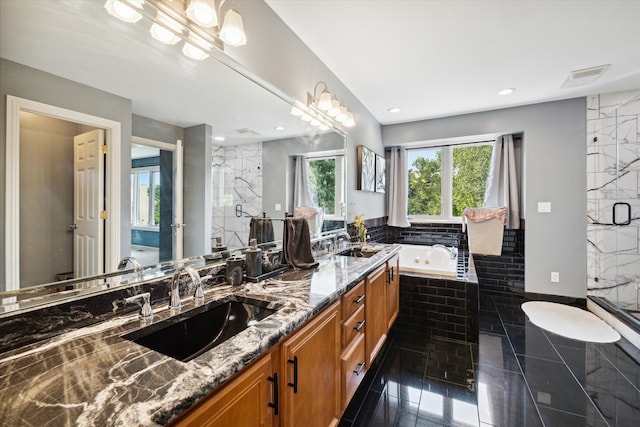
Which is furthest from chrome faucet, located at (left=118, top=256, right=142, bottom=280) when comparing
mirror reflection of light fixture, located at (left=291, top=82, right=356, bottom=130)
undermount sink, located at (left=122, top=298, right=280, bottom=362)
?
mirror reflection of light fixture, located at (left=291, top=82, right=356, bottom=130)

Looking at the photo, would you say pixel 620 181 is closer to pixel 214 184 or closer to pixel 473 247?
pixel 473 247

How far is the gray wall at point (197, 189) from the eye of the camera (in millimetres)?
1415

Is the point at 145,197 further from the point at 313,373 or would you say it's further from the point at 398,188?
the point at 398,188

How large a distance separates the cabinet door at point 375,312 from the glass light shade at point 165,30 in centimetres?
165

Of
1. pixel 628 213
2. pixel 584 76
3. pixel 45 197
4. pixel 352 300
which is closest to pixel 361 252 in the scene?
pixel 352 300

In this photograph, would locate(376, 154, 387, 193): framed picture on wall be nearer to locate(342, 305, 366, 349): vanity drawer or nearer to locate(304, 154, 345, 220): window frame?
locate(304, 154, 345, 220): window frame

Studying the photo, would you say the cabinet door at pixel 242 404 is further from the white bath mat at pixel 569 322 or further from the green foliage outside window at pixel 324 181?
the white bath mat at pixel 569 322

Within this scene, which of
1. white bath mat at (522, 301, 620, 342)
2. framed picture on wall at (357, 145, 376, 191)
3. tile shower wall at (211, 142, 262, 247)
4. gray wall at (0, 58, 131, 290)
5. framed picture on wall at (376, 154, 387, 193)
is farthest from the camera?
framed picture on wall at (376, 154, 387, 193)

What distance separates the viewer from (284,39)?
1.99 meters

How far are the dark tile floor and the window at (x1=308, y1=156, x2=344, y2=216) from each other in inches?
55.6

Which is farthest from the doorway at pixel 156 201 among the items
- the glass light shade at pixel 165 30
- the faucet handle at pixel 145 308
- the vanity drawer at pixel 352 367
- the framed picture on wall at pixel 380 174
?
the framed picture on wall at pixel 380 174

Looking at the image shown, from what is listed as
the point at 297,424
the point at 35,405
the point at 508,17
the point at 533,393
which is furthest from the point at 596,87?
the point at 35,405

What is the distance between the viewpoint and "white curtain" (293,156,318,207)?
235 centimetres

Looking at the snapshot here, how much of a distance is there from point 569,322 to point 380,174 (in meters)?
2.71
